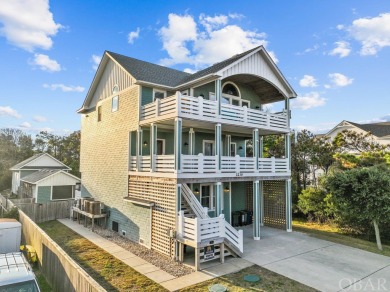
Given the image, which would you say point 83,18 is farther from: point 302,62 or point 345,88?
point 345,88

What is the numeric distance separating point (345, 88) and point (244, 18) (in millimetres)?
16477

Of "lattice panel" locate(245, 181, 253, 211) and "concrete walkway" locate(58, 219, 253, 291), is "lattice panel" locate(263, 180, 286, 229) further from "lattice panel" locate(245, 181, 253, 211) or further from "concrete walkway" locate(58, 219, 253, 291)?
"concrete walkway" locate(58, 219, 253, 291)

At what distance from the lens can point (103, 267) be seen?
10156 mm

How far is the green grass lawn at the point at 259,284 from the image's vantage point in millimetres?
8219

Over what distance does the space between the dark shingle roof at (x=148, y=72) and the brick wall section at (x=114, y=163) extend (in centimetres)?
98

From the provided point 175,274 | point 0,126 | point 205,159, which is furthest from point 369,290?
point 0,126

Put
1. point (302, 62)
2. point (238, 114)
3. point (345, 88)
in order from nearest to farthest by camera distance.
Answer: point (238, 114), point (302, 62), point (345, 88)

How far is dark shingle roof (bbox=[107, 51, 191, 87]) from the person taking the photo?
1509 centimetres

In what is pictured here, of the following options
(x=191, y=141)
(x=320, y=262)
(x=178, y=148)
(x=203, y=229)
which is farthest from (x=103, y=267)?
(x=320, y=262)

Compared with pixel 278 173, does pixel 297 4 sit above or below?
above

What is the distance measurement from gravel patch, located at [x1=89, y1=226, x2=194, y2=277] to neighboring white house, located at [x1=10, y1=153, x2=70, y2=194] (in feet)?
83.0

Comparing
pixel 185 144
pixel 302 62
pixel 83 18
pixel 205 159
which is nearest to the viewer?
pixel 205 159

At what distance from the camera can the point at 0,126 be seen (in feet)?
207

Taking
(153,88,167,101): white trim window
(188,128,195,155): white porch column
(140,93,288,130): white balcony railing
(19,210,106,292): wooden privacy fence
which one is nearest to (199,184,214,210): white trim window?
(188,128,195,155): white porch column
